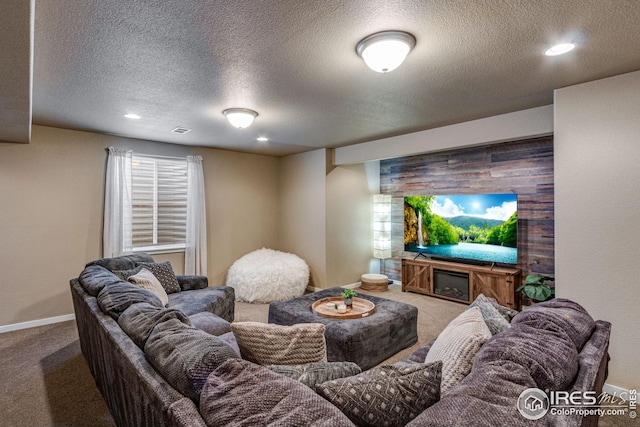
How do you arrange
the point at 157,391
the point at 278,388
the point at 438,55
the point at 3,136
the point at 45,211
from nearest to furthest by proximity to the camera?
1. the point at 278,388
2. the point at 157,391
3. the point at 438,55
4. the point at 3,136
5. the point at 45,211

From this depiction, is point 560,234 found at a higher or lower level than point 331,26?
A: lower

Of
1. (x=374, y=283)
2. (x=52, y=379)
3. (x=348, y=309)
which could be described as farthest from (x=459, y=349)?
(x=374, y=283)

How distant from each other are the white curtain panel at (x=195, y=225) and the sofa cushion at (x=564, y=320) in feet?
14.6

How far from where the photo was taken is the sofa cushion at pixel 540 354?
3.98 ft

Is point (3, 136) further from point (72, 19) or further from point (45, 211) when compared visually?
point (72, 19)

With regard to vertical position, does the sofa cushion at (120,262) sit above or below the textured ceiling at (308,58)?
below

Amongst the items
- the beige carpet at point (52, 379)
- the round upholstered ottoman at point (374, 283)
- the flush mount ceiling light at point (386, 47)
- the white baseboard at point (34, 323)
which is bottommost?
the beige carpet at point (52, 379)

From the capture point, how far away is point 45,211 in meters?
3.97

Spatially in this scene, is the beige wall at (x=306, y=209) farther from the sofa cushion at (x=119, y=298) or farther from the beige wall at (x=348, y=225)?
the sofa cushion at (x=119, y=298)

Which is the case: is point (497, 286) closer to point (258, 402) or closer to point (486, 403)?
point (486, 403)

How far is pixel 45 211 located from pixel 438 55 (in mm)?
4643

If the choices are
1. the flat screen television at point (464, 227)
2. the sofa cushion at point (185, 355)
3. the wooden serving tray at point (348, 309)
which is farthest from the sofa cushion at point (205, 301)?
the flat screen television at point (464, 227)

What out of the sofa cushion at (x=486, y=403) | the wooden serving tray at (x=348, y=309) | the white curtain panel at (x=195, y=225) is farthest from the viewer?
the white curtain panel at (x=195, y=225)

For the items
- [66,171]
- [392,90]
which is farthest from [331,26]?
[66,171]
